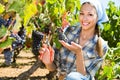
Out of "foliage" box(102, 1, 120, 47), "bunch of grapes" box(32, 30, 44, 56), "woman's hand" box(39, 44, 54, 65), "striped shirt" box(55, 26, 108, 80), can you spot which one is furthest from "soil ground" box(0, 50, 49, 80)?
"woman's hand" box(39, 44, 54, 65)

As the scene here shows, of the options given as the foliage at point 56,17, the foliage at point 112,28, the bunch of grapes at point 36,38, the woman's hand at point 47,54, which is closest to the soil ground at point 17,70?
the bunch of grapes at point 36,38

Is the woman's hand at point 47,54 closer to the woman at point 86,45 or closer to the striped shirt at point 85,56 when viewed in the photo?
the woman at point 86,45

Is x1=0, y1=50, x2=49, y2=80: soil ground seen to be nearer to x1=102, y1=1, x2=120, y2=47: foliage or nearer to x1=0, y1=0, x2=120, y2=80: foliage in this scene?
x1=0, y1=0, x2=120, y2=80: foliage

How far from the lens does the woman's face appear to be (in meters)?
3.18

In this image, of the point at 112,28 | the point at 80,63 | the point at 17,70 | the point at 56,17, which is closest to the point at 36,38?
the point at 17,70

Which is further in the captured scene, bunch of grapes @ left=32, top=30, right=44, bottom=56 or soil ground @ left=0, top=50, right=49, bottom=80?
bunch of grapes @ left=32, top=30, right=44, bottom=56

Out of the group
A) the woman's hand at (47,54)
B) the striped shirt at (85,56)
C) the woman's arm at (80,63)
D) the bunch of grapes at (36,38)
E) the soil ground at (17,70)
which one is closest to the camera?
the woman's arm at (80,63)

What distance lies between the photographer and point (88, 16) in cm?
320

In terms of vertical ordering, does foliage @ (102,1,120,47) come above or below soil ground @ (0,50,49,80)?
above

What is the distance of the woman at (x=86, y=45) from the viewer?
10.4 feet

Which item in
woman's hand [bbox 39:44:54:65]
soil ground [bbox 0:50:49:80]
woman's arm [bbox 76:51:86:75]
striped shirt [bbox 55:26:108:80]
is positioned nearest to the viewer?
woman's arm [bbox 76:51:86:75]

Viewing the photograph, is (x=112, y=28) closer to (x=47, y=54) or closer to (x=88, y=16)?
(x=88, y=16)

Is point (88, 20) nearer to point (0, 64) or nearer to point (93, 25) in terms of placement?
point (93, 25)

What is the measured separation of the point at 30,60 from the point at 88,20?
8.44 m
